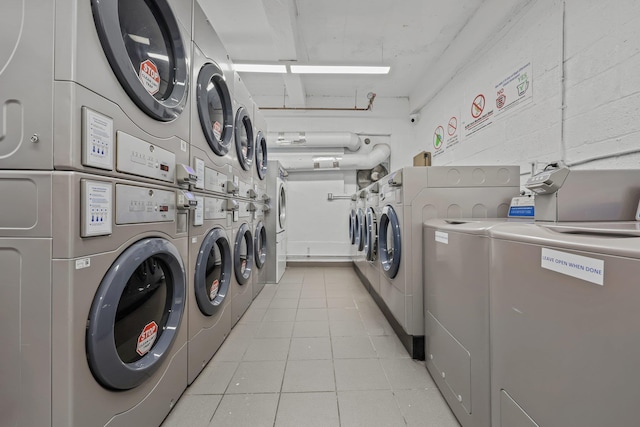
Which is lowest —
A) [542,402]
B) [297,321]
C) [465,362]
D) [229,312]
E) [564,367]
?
[297,321]

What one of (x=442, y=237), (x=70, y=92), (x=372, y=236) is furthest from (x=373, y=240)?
(x=70, y=92)

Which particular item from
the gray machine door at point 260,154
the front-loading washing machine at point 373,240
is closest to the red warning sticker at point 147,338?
the front-loading washing machine at point 373,240

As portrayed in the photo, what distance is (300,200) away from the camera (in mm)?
4883

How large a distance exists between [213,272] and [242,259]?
665mm

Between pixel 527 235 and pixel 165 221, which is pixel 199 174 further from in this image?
pixel 527 235

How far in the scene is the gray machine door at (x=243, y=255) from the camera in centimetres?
224

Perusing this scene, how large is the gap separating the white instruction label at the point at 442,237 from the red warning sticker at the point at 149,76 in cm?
155

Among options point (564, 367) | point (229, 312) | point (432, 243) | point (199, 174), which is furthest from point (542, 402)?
point (229, 312)

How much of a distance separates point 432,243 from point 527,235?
2.47 feet

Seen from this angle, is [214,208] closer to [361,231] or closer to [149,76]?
[149,76]

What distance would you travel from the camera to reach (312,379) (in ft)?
5.19

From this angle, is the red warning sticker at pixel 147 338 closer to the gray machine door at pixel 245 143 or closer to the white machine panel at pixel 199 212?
the white machine panel at pixel 199 212

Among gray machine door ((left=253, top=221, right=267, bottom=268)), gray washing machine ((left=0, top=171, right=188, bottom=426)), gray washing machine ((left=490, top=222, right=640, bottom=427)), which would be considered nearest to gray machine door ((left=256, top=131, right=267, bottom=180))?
gray machine door ((left=253, top=221, right=267, bottom=268))

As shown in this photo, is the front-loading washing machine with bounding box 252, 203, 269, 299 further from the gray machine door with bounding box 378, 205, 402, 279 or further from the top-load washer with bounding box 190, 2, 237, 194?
the gray machine door with bounding box 378, 205, 402, 279
